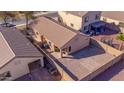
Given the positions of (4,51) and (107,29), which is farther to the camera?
(107,29)

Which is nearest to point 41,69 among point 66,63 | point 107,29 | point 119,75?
point 66,63

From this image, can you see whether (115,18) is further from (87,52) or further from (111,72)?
(111,72)

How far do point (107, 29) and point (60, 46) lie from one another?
49.2 ft

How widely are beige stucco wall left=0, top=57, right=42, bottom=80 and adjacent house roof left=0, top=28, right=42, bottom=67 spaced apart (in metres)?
0.49

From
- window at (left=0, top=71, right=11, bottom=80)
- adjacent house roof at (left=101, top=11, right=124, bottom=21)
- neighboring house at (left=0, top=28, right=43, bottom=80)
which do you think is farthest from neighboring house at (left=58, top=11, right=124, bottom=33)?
window at (left=0, top=71, right=11, bottom=80)

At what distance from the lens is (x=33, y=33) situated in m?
28.8

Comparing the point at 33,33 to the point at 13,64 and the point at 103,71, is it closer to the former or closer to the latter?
the point at 13,64

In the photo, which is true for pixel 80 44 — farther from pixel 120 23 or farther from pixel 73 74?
pixel 120 23

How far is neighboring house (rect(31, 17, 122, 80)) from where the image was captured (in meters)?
20.0

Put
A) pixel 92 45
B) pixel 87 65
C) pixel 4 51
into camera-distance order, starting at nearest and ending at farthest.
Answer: pixel 4 51, pixel 87 65, pixel 92 45

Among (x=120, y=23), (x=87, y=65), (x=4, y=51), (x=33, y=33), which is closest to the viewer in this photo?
(x=4, y=51)

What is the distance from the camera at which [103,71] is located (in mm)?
19500

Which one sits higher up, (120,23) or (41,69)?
(120,23)

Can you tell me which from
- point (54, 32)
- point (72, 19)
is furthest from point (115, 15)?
point (54, 32)
